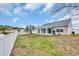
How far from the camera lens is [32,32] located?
91.0 inches

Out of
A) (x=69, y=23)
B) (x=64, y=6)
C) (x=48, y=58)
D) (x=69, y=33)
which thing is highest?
(x=64, y=6)

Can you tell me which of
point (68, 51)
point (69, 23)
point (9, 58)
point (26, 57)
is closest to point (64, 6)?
point (69, 23)

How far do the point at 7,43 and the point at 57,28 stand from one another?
0.73 meters

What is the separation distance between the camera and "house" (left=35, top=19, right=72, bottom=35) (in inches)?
89.8

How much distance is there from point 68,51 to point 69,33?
0.25 m

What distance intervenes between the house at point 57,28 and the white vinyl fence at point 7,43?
349 mm

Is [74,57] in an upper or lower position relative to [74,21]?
lower

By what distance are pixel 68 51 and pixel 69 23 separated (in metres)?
0.39

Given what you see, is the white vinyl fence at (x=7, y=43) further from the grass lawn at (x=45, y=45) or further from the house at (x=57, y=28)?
the house at (x=57, y=28)

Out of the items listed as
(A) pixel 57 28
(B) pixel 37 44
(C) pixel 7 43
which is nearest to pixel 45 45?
(B) pixel 37 44

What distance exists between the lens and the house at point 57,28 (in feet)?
7.48

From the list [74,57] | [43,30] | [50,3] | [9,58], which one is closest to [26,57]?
[9,58]

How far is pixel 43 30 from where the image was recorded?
2.33 metres

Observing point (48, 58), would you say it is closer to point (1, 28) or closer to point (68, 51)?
point (68, 51)
